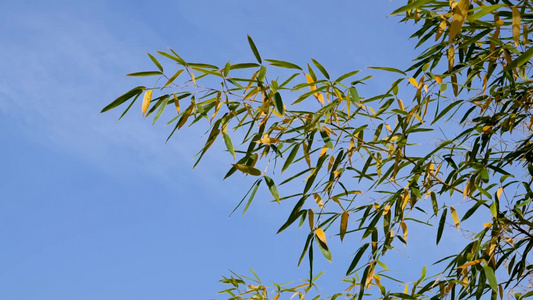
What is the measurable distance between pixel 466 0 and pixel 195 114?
3.66 ft

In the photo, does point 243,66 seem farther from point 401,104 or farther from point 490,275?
point 490,275

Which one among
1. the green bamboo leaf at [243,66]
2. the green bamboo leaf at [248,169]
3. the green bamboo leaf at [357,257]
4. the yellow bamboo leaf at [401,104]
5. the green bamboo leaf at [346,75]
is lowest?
the green bamboo leaf at [357,257]

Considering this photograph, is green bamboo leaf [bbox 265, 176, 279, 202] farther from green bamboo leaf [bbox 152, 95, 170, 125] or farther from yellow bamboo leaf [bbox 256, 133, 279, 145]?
green bamboo leaf [bbox 152, 95, 170, 125]

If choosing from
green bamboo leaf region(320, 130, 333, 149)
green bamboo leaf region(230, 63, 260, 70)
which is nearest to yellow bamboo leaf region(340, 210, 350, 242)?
green bamboo leaf region(320, 130, 333, 149)

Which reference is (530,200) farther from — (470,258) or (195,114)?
(195,114)

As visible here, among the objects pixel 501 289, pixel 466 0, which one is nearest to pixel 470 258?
pixel 501 289

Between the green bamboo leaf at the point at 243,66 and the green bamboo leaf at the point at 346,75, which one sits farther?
the green bamboo leaf at the point at 346,75

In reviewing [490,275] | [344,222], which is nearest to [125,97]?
[344,222]

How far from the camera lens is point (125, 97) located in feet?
6.82

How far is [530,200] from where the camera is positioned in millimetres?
2688

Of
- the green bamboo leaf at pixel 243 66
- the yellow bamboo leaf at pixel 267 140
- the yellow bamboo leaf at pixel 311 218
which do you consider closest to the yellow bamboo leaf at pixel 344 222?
the yellow bamboo leaf at pixel 311 218

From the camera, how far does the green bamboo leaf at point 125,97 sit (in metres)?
2.04

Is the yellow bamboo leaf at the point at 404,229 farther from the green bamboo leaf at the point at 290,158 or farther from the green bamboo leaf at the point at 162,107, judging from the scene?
the green bamboo leaf at the point at 162,107

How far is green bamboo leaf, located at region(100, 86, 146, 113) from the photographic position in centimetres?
204
